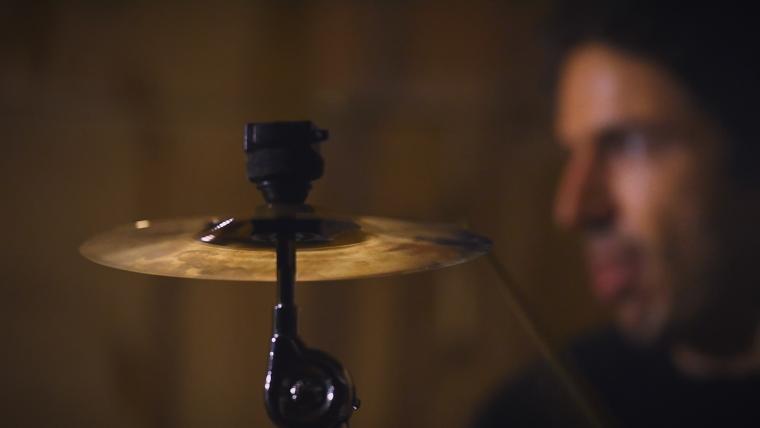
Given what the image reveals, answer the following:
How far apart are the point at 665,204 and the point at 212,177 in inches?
30.8

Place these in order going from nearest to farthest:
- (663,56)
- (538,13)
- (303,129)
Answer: (303,129)
(663,56)
(538,13)

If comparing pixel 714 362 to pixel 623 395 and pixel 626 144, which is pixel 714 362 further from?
pixel 626 144

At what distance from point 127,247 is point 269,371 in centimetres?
19

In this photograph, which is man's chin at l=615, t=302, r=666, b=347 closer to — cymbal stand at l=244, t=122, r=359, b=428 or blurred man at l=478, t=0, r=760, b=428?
blurred man at l=478, t=0, r=760, b=428

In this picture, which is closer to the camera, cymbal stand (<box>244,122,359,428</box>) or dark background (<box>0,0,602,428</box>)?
cymbal stand (<box>244,122,359,428</box>)

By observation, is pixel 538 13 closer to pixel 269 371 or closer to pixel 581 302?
pixel 581 302

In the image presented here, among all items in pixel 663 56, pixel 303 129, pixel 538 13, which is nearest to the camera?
pixel 303 129

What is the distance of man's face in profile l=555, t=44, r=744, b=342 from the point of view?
1.22m

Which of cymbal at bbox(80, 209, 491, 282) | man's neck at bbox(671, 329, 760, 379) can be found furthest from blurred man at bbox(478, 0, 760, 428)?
cymbal at bbox(80, 209, 491, 282)

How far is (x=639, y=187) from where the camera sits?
1.27 metres

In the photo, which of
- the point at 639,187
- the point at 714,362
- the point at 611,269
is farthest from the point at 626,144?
the point at 714,362

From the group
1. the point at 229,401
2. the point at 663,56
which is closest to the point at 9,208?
the point at 229,401

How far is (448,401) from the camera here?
4.56ft

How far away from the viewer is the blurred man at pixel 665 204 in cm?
121
